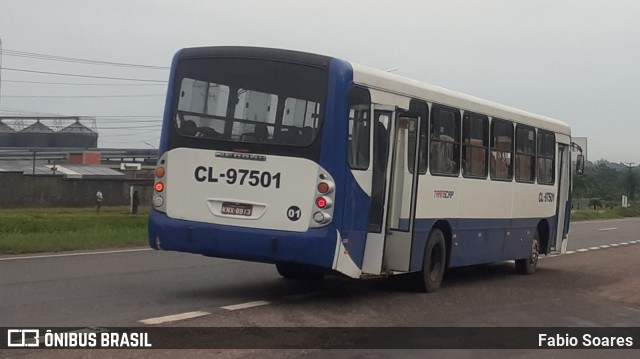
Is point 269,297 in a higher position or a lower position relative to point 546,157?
lower

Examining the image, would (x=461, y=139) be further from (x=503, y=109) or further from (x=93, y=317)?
(x=93, y=317)

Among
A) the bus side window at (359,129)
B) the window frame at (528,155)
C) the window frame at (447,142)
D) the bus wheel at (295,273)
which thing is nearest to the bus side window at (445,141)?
the window frame at (447,142)

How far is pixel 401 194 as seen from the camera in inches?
473

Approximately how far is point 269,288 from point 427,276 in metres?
2.32

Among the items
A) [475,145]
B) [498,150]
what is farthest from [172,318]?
[498,150]

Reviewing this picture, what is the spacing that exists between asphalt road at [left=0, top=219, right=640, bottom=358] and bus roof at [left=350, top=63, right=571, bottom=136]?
9.05 ft

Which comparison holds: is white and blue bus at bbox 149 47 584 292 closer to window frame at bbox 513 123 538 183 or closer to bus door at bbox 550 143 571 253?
window frame at bbox 513 123 538 183

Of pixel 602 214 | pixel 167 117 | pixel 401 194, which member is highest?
pixel 167 117

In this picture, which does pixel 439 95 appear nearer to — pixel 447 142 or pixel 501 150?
pixel 447 142

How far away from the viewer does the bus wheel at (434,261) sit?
43.0ft

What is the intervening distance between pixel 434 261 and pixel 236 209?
3.97 m

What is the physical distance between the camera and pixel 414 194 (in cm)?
1215

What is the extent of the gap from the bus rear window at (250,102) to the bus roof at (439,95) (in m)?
0.74

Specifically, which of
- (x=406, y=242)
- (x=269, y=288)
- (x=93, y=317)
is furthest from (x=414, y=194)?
(x=93, y=317)
